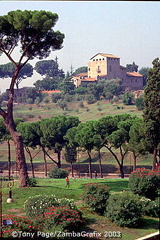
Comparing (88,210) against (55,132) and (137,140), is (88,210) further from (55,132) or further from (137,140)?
(55,132)

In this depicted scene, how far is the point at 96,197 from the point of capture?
74.8ft

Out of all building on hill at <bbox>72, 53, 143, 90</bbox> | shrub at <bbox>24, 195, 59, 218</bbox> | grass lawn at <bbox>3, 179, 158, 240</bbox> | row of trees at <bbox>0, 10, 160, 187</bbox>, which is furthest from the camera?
building on hill at <bbox>72, 53, 143, 90</bbox>

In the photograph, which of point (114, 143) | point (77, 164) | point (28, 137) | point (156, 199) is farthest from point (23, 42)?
point (77, 164)

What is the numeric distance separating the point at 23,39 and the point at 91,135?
832 inches

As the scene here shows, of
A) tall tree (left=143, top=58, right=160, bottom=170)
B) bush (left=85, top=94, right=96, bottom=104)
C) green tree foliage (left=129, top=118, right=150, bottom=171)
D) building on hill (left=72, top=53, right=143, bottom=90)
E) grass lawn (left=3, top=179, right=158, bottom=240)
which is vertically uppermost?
building on hill (left=72, top=53, right=143, bottom=90)

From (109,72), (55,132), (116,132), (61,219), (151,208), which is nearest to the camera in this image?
(61,219)

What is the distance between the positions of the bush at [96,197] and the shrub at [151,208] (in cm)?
216

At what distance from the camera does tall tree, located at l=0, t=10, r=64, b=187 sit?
28938 millimetres

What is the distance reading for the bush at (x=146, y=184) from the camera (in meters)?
24.6

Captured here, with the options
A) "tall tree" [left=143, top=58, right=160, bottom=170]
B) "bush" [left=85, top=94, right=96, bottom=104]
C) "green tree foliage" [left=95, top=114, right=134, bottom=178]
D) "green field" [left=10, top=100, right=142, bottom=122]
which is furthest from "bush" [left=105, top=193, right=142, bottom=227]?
"bush" [left=85, top=94, right=96, bottom=104]

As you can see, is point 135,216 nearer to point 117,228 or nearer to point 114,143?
point 117,228

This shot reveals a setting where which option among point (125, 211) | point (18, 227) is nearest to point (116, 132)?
point (125, 211)

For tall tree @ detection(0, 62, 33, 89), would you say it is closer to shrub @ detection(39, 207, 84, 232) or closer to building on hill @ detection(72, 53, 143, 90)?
building on hill @ detection(72, 53, 143, 90)

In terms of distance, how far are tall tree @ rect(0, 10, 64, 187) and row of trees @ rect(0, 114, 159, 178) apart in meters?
14.2
